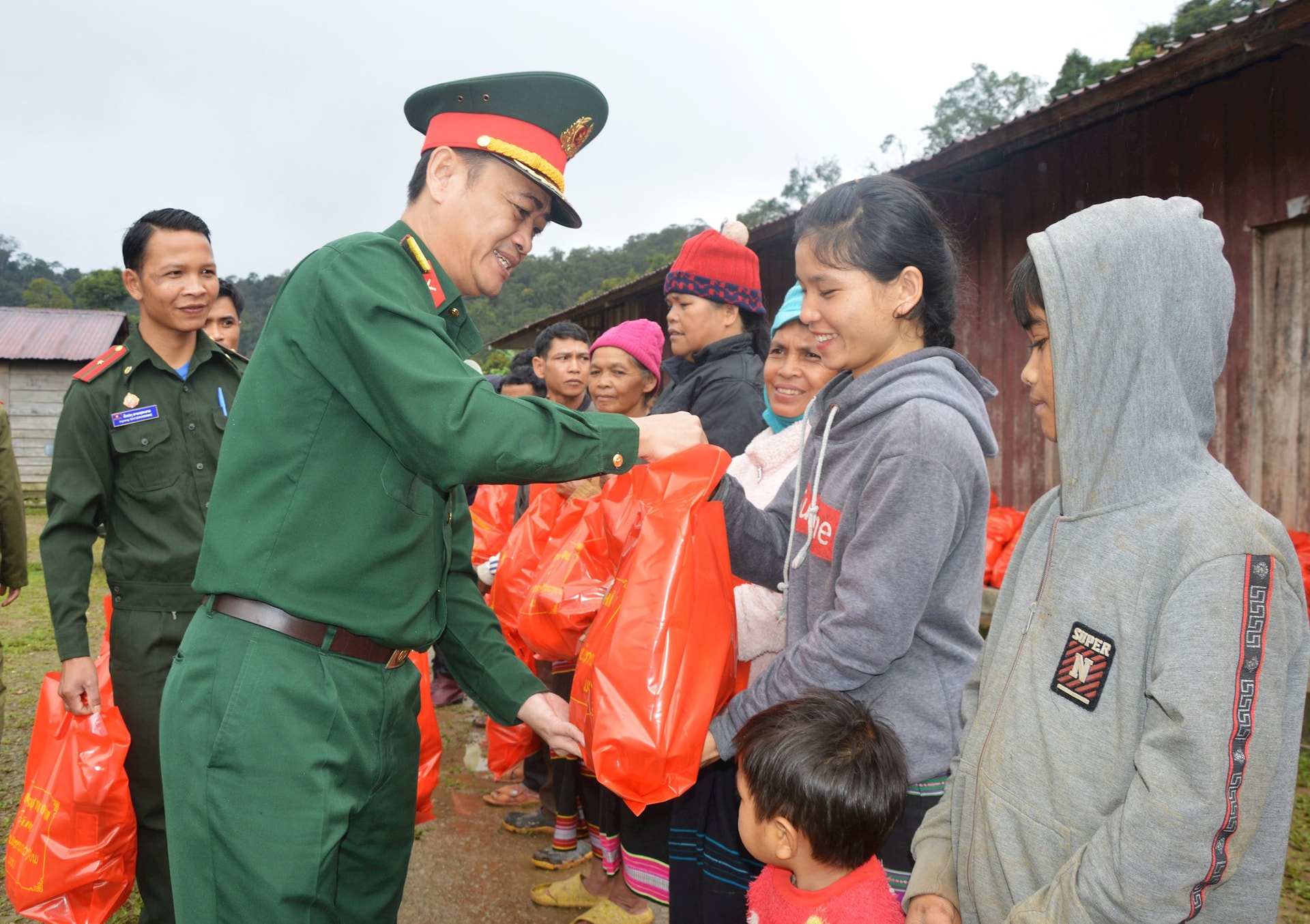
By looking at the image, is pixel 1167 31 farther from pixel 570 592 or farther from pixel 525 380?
pixel 570 592

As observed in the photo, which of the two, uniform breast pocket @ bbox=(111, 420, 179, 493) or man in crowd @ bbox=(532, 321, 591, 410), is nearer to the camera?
uniform breast pocket @ bbox=(111, 420, 179, 493)

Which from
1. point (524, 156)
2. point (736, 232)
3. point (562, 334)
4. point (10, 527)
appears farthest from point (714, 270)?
point (10, 527)

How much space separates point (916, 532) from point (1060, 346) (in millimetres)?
446

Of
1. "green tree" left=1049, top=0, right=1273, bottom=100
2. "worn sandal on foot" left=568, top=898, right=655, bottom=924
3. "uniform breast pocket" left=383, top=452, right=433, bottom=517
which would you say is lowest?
"worn sandal on foot" left=568, top=898, right=655, bottom=924

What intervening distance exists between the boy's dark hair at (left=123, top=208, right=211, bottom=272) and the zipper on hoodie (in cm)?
296

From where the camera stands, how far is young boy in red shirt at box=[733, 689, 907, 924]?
1603 millimetres

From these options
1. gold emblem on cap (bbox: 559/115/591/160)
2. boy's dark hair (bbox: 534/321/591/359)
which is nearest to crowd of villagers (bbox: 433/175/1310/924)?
gold emblem on cap (bbox: 559/115/591/160)

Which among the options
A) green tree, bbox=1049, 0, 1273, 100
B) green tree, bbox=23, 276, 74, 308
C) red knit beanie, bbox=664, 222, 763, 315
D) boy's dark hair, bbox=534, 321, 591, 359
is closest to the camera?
red knit beanie, bbox=664, 222, 763, 315

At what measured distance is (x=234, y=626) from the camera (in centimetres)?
158

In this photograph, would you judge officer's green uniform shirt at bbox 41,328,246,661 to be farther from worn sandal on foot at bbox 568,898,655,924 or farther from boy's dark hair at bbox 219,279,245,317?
boy's dark hair at bbox 219,279,245,317

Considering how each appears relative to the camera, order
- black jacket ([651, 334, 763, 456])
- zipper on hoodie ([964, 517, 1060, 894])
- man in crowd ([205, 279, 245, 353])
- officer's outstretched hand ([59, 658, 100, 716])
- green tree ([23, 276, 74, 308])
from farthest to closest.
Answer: green tree ([23, 276, 74, 308]) < man in crowd ([205, 279, 245, 353]) < black jacket ([651, 334, 763, 456]) < officer's outstretched hand ([59, 658, 100, 716]) < zipper on hoodie ([964, 517, 1060, 894])

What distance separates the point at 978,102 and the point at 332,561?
56588 mm

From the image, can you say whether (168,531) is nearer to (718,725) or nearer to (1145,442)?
(718,725)

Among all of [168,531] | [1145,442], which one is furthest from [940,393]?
[168,531]
